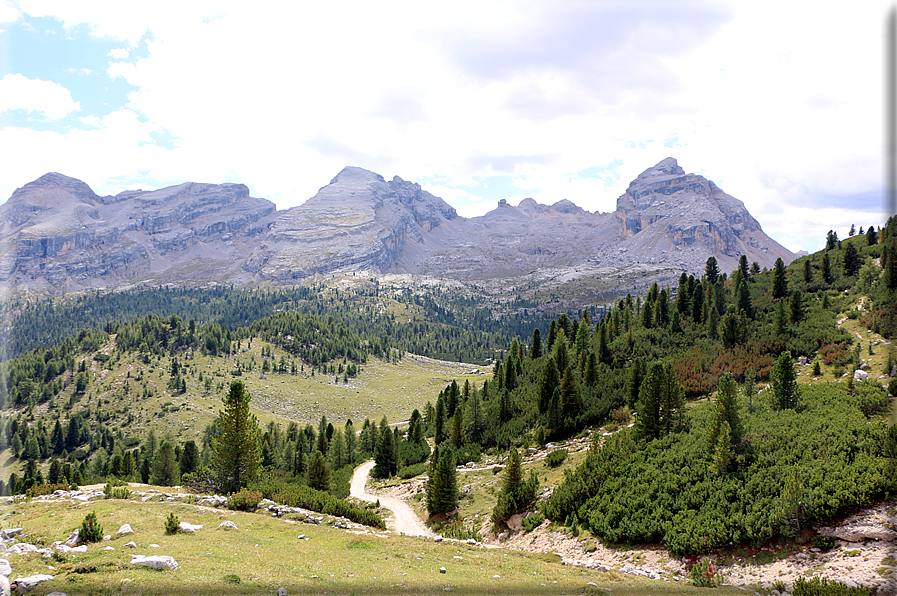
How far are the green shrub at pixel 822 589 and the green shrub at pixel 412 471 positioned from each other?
2067 inches

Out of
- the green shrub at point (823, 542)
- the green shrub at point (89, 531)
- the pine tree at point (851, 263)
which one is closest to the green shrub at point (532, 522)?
the green shrub at point (823, 542)

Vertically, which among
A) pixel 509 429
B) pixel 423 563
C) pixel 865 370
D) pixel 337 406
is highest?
pixel 865 370

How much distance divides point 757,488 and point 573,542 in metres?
11.4

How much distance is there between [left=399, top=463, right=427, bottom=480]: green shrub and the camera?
6297 cm

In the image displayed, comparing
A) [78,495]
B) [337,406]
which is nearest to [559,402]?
[78,495]

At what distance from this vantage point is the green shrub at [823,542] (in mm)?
18781

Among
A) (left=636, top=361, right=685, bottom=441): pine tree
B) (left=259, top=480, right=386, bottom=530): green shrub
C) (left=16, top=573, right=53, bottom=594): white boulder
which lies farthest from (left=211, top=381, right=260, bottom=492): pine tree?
(left=636, top=361, right=685, bottom=441): pine tree

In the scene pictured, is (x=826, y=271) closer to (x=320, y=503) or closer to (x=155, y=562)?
(x=320, y=503)

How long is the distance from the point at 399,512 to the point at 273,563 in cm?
3075

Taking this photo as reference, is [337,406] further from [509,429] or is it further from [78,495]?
[78,495]

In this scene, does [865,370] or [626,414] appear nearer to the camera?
[865,370]

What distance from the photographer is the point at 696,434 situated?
3350 cm

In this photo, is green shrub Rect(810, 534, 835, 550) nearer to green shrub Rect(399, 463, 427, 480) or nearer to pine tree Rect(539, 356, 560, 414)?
pine tree Rect(539, 356, 560, 414)

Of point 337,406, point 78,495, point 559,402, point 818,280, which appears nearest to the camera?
point 78,495
